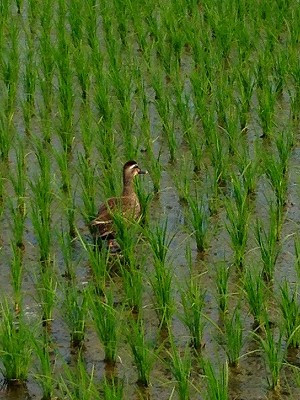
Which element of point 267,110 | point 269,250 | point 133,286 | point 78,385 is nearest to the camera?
point 78,385

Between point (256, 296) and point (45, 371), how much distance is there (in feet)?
3.12

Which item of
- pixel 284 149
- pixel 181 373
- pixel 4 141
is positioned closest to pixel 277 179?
pixel 284 149

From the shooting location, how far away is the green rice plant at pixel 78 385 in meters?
3.57

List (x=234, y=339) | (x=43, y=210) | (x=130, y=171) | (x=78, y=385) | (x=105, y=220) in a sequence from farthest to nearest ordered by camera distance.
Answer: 1. (x=130, y=171)
2. (x=43, y=210)
3. (x=105, y=220)
4. (x=234, y=339)
5. (x=78, y=385)

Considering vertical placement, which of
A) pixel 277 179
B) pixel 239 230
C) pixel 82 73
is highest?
pixel 82 73

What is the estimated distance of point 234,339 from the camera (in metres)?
3.98

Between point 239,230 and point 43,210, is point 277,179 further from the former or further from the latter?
point 43,210

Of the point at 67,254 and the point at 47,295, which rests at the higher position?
the point at 67,254

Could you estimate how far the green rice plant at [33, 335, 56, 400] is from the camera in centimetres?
372

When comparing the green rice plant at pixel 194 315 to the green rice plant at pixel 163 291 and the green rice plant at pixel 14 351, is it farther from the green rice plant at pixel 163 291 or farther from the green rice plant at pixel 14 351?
the green rice plant at pixel 14 351

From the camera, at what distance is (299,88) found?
6.49 meters

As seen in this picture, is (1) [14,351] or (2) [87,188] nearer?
(1) [14,351]

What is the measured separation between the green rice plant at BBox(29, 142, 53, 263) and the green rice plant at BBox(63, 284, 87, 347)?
59 centimetres

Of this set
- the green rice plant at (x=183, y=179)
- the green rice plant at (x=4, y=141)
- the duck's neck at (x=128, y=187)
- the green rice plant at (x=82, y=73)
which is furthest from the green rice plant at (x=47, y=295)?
the green rice plant at (x=82, y=73)
